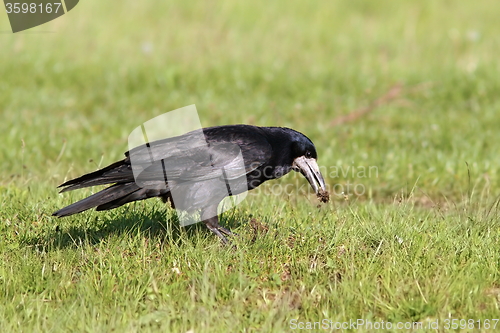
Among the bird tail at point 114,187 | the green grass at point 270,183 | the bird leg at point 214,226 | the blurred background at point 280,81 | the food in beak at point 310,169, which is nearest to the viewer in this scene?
the green grass at point 270,183

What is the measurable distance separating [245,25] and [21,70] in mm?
5010

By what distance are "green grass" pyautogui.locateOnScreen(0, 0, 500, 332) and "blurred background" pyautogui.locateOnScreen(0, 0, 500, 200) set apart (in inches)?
1.7

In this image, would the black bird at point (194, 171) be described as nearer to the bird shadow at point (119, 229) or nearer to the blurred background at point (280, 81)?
the bird shadow at point (119, 229)

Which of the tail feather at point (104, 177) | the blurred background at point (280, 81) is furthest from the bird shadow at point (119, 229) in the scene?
the blurred background at point (280, 81)

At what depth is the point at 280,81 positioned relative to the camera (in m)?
11.4

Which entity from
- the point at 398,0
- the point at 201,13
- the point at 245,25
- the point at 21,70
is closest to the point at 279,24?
the point at 245,25

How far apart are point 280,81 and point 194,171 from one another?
6.81m

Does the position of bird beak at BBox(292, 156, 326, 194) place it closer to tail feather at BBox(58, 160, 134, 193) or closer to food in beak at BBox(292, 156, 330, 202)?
food in beak at BBox(292, 156, 330, 202)

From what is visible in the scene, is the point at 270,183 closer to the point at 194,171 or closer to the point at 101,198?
the point at 194,171

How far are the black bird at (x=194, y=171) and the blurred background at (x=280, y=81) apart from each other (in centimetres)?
207

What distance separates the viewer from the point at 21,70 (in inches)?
449

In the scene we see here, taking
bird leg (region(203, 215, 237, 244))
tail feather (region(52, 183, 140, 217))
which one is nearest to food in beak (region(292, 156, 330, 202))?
bird leg (region(203, 215, 237, 244))

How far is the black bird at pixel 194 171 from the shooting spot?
4.69 metres

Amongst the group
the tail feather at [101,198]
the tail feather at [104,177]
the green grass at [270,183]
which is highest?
the tail feather at [104,177]
